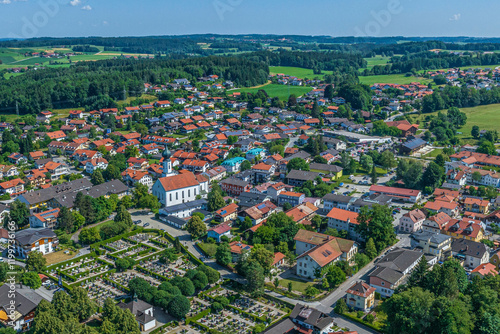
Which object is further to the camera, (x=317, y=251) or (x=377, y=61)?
(x=377, y=61)

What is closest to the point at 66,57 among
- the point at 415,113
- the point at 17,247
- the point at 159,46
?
the point at 159,46

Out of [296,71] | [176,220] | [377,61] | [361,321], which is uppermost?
[377,61]

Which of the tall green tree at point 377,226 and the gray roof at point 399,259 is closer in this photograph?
the gray roof at point 399,259

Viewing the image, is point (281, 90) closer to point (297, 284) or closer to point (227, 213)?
point (227, 213)

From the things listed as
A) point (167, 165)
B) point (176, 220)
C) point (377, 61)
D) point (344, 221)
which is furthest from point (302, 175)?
point (377, 61)

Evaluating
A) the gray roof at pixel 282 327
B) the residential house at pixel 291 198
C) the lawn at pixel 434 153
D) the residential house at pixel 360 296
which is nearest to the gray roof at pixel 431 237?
the residential house at pixel 360 296

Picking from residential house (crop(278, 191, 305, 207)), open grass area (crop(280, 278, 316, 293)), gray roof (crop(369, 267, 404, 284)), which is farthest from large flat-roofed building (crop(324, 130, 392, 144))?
open grass area (crop(280, 278, 316, 293))

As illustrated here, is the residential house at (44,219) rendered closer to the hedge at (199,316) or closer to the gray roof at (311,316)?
the hedge at (199,316)
